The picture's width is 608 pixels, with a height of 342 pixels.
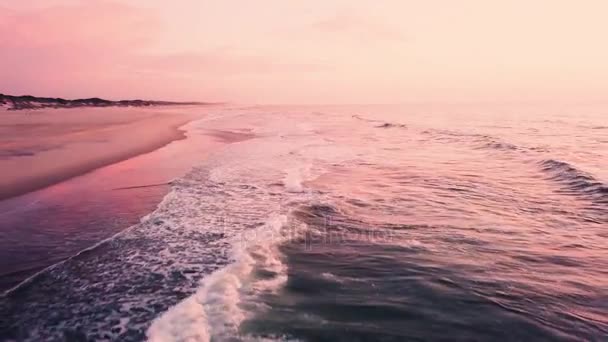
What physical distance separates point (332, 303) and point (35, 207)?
7479mm

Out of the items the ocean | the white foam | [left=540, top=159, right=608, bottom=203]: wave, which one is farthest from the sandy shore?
[left=540, top=159, right=608, bottom=203]: wave

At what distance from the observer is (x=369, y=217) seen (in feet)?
28.9

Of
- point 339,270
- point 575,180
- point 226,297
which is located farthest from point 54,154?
point 575,180

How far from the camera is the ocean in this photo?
451cm

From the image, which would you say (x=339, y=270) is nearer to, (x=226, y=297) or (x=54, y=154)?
(x=226, y=297)

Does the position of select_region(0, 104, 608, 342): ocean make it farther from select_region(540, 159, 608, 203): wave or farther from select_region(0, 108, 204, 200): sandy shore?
select_region(0, 108, 204, 200): sandy shore

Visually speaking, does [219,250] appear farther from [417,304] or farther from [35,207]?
[35,207]

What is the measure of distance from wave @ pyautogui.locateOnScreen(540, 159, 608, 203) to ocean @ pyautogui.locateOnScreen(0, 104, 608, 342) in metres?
0.11

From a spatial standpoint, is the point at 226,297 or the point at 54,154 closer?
the point at 226,297

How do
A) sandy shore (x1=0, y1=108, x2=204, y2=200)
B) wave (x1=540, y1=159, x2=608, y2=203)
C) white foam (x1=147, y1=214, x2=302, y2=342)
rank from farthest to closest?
sandy shore (x1=0, y1=108, x2=204, y2=200) → wave (x1=540, y1=159, x2=608, y2=203) → white foam (x1=147, y1=214, x2=302, y2=342)

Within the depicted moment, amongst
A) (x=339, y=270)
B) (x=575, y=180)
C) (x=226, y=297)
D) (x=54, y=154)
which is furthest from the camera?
(x=54, y=154)

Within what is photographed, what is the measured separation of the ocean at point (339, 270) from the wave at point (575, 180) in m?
0.11

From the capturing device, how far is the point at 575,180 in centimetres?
1266

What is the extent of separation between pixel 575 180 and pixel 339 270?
397 inches
